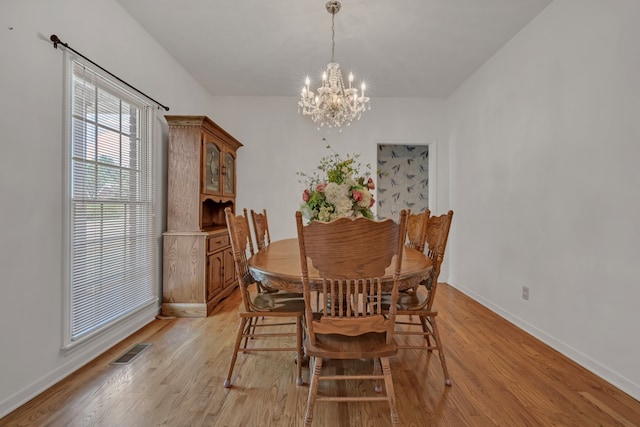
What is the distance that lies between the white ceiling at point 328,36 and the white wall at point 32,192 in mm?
877

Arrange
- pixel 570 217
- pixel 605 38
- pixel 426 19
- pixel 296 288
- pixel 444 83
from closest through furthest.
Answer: pixel 296 288 → pixel 605 38 → pixel 570 217 → pixel 426 19 → pixel 444 83

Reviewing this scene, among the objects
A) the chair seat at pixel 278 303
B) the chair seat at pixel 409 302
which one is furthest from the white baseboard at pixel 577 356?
the chair seat at pixel 278 303

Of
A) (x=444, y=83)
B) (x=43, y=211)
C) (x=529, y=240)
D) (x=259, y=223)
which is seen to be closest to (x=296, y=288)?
(x=259, y=223)

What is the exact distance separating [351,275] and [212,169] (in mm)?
2592

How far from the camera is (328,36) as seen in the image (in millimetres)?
2852

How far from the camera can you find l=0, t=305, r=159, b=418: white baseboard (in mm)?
1596

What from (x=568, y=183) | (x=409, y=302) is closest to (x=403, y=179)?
(x=568, y=183)

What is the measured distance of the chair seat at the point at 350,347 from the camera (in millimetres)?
1348

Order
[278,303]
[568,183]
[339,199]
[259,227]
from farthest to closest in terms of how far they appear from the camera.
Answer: [259,227]
[568,183]
[339,199]
[278,303]

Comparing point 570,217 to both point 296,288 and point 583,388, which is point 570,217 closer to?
point 583,388

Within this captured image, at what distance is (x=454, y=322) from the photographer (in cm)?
284

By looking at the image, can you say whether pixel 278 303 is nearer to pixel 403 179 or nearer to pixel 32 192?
pixel 32 192

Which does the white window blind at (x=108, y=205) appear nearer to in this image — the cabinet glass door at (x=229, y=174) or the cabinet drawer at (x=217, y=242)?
the cabinet drawer at (x=217, y=242)

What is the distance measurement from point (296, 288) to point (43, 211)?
157 cm
